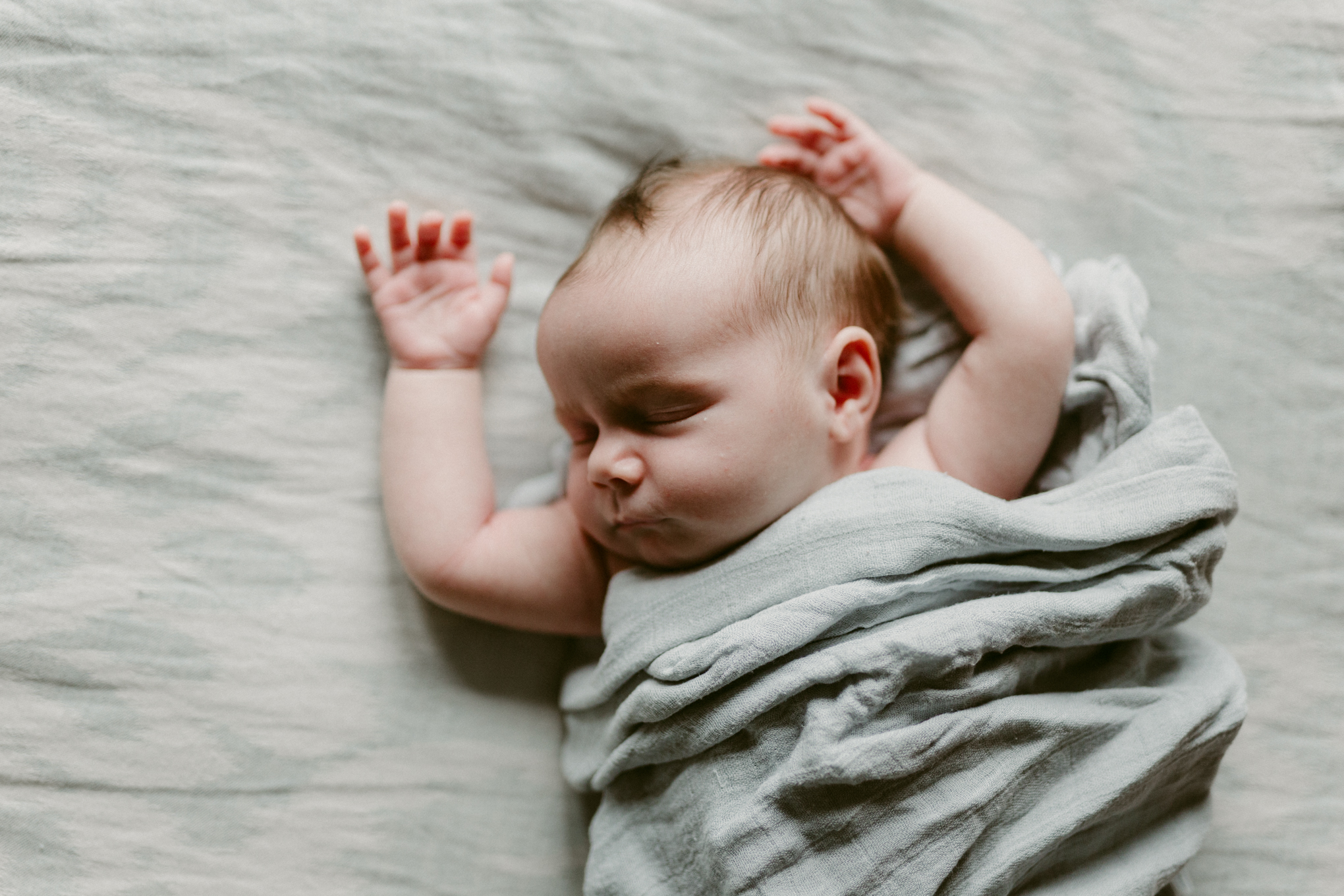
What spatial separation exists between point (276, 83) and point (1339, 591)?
1.14 meters

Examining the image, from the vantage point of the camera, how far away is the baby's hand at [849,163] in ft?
3.06

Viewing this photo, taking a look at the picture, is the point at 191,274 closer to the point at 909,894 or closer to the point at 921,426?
the point at 921,426

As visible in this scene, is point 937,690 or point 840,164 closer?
point 937,690

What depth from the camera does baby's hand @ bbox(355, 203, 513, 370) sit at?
917 millimetres

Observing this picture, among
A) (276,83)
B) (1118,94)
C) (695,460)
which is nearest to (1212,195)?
(1118,94)

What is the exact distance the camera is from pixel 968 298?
89 cm

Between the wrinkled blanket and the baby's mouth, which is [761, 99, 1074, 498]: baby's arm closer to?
the wrinkled blanket

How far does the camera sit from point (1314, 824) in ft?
3.14

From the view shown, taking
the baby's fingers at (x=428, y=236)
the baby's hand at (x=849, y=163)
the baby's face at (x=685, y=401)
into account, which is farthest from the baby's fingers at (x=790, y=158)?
the baby's fingers at (x=428, y=236)

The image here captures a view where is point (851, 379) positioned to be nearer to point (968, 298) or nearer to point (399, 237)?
point (968, 298)

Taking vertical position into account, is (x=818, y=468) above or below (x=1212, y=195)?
below

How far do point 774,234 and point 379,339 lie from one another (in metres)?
0.39

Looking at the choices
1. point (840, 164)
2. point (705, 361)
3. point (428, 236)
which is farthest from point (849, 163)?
point (428, 236)

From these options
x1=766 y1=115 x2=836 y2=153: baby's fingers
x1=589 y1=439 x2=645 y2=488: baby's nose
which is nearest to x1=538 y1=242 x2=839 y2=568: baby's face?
x1=589 y1=439 x2=645 y2=488: baby's nose
